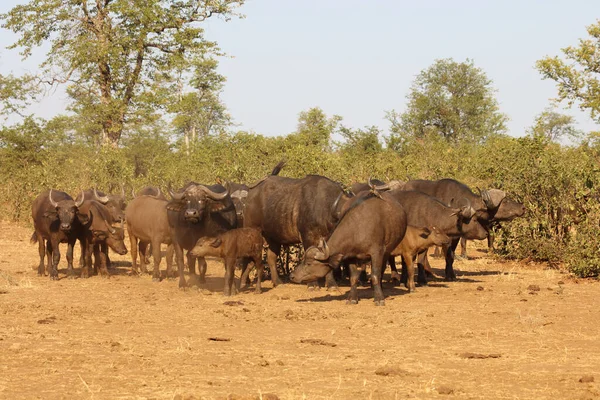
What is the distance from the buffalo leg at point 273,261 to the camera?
51.5 feet

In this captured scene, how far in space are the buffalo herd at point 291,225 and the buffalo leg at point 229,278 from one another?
17 millimetres

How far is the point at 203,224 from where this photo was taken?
15.2 metres

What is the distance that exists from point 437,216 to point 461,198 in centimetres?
156

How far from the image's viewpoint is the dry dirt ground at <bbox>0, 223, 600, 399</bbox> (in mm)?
7523

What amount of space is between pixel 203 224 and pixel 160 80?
25.6 metres

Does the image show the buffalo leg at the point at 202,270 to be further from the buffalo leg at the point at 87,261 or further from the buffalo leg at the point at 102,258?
the buffalo leg at the point at 87,261

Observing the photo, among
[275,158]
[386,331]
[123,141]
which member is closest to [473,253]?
[275,158]

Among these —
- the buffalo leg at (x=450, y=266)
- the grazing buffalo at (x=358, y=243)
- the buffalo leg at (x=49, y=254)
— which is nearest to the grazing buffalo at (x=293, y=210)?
the grazing buffalo at (x=358, y=243)

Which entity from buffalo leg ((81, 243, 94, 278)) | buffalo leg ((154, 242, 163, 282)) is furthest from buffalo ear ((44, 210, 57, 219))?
buffalo leg ((154, 242, 163, 282))

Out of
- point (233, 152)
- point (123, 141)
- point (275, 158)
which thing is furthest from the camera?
point (123, 141)

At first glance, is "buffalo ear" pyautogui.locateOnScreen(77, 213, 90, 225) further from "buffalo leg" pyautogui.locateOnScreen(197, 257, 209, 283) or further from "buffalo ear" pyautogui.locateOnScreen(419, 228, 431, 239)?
"buffalo ear" pyautogui.locateOnScreen(419, 228, 431, 239)

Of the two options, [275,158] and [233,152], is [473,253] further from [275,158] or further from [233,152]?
[233,152]

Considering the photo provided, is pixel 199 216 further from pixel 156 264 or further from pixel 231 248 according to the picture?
pixel 156 264

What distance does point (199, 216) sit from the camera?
14500 millimetres
